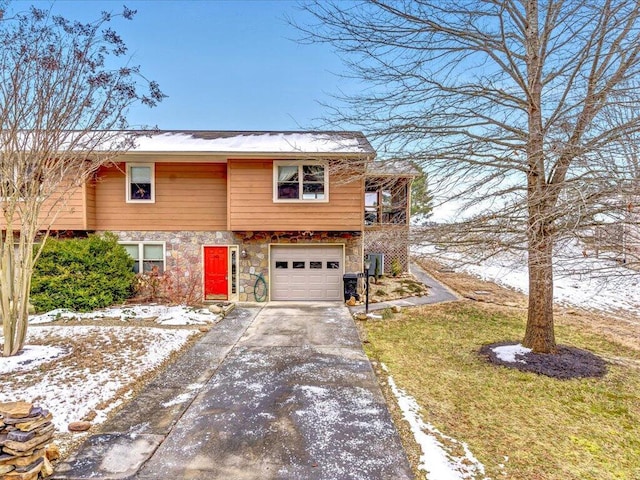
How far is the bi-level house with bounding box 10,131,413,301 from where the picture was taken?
9891mm

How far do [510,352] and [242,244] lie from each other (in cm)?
761

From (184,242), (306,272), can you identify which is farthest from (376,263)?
(184,242)

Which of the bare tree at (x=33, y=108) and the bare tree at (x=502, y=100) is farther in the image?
the bare tree at (x=33, y=108)

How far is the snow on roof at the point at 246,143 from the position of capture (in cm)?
898

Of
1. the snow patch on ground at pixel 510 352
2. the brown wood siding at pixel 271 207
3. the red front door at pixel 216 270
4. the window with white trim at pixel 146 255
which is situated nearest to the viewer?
the snow patch on ground at pixel 510 352

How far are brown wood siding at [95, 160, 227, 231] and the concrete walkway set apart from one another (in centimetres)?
A: 538

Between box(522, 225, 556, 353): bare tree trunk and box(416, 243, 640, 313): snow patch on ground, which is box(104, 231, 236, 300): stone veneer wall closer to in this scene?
box(416, 243, 640, 313): snow patch on ground

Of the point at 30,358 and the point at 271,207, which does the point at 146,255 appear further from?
the point at 30,358

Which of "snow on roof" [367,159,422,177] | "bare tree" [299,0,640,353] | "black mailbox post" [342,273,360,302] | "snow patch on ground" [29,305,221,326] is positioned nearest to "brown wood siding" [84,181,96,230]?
"snow patch on ground" [29,305,221,326]

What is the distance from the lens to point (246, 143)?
10383 millimetres

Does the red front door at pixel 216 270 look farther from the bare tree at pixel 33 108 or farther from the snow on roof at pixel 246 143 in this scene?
the bare tree at pixel 33 108

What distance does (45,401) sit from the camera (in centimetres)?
417

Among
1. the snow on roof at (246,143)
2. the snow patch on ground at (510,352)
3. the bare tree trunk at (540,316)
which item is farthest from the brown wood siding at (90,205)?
Result: the bare tree trunk at (540,316)

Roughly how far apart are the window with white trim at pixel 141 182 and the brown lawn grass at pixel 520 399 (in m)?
7.67
